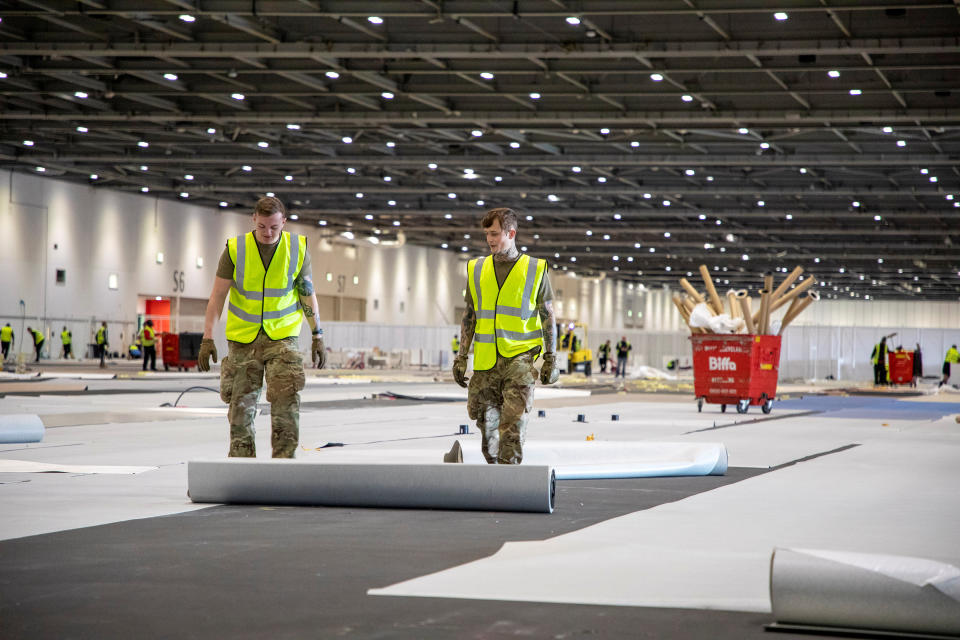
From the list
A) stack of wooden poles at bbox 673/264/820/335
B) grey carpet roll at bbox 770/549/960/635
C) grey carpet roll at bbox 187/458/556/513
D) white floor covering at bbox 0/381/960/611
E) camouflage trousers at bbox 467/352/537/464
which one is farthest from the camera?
stack of wooden poles at bbox 673/264/820/335

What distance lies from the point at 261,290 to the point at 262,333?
10.6 inches

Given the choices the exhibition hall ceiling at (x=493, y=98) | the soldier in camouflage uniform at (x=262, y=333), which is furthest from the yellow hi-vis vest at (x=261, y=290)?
the exhibition hall ceiling at (x=493, y=98)

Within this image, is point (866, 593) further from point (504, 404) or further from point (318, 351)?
point (318, 351)

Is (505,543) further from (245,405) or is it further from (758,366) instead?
(758,366)

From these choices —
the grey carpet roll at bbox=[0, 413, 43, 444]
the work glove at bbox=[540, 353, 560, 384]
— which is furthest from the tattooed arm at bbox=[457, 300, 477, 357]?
the grey carpet roll at bbox=[0, 413, 43, 444]

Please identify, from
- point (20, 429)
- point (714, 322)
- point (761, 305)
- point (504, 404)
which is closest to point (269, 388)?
point (504, 404)

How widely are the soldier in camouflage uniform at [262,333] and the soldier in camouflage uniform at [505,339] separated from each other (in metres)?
0.98

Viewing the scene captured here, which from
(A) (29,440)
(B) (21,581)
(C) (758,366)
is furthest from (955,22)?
(B) (21,581)

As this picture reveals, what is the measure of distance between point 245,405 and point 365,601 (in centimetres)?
345

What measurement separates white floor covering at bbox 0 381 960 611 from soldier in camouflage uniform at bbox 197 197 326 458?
15.9 inches

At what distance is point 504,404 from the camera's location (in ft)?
22.7

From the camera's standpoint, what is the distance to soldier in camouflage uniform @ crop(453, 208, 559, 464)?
6926mm

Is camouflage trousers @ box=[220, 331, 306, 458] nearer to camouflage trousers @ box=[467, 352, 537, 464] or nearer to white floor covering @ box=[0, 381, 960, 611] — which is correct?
white floor covering @ box=[0, 381, 960, 611]

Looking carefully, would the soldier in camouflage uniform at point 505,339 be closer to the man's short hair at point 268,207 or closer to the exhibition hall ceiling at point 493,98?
the man's short hair at point 268,207
